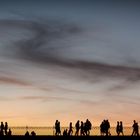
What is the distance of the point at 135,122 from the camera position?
115438 mm

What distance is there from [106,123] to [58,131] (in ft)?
22.6

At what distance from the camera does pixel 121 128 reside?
383ft
